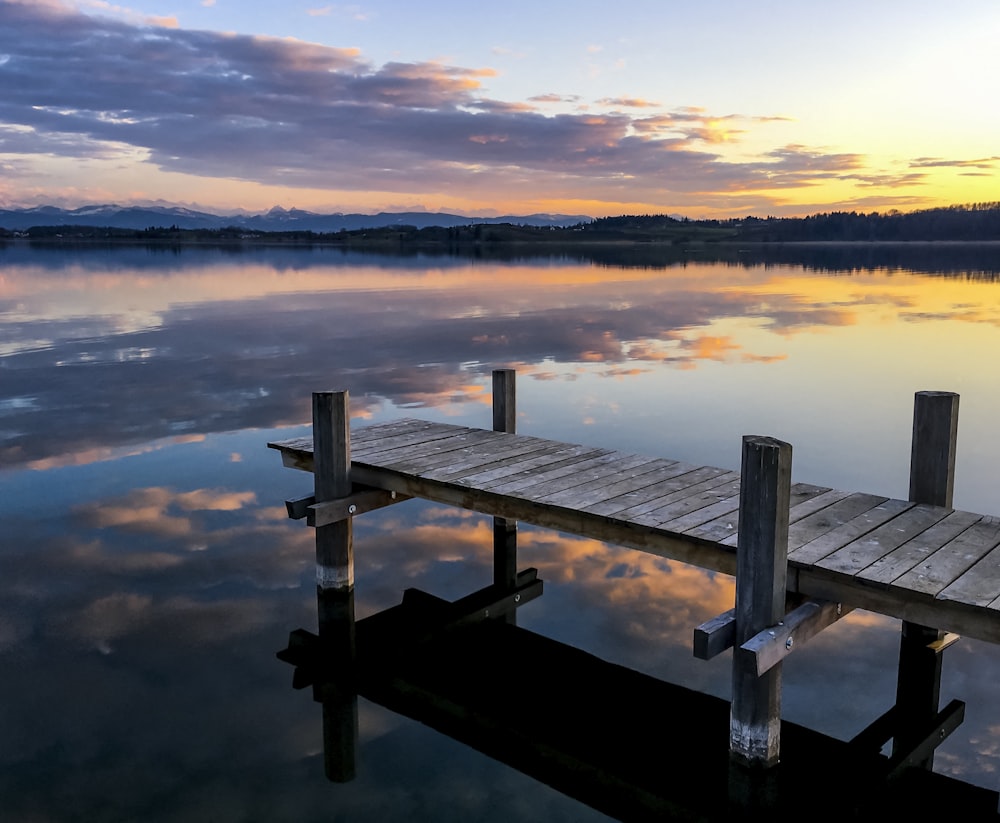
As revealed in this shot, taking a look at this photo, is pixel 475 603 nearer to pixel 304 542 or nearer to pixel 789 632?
pixel 304 542

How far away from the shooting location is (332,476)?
9.49 meters

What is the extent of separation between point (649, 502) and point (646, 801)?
253cm

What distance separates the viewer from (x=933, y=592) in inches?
236

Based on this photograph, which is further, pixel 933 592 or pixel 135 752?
pixel 135 752

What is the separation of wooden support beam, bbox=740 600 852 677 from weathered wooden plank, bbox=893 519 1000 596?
0.59m

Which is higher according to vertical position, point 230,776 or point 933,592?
point 933,592

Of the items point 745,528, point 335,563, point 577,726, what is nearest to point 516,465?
point 335,563

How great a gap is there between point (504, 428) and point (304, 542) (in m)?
2.96

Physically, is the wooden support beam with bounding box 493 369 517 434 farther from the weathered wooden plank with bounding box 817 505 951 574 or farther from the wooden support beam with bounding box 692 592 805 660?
the wooden support beam with bounding box 692 592 805 660

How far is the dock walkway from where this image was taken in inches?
246

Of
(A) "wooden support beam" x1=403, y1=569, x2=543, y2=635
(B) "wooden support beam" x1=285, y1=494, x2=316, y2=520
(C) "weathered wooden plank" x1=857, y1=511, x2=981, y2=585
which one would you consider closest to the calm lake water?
(A) "wooden support beam" x1=403, y1=569, x2=543, y2=635

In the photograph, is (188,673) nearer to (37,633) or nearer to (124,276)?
(37,633)

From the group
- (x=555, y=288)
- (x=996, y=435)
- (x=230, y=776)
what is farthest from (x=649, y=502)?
(x=555, y=288)

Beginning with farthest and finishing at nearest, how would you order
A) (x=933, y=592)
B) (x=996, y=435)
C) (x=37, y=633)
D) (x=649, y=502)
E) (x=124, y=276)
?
(x=124, y=276), (x=996, y=435), (x=37, y=633), (x=649, y=502), (x=933, y=592)
